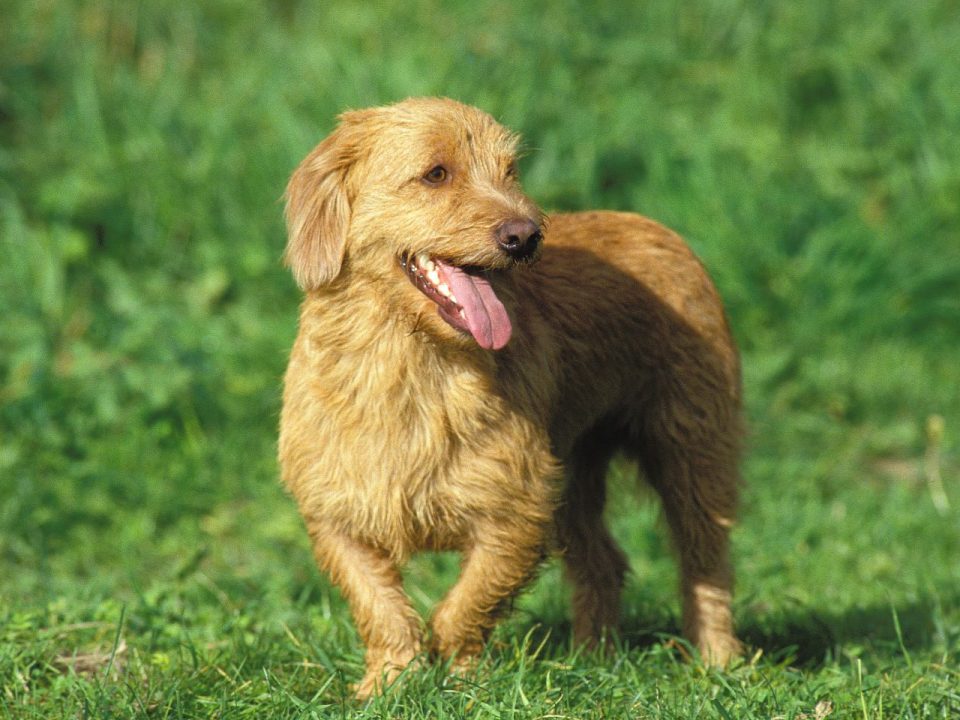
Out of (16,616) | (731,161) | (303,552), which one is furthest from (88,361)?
(731,161)

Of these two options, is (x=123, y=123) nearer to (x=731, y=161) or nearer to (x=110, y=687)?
(x=731, y=161)

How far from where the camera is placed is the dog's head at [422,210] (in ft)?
13.2

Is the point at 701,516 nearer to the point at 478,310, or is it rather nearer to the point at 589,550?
the point at 589,550

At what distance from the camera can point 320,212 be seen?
14.0 feet

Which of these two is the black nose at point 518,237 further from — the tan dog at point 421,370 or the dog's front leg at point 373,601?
the dog's front leg at point 373,601

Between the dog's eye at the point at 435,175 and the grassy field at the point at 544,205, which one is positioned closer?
the dog's eye at the point at 435,175

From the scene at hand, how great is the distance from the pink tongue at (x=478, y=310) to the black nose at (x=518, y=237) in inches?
7.6

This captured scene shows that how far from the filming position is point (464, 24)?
9.19 m

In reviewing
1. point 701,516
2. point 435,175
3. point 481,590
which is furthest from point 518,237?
point 701,516

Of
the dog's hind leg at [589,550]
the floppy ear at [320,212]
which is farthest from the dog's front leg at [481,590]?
the floppy ear at [320,212]

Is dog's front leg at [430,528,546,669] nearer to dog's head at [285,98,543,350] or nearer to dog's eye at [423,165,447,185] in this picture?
dog's head at [285,98,543,350]

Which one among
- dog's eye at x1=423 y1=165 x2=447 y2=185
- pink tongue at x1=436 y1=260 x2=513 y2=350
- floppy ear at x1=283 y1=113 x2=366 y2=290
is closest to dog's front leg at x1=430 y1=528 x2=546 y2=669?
pink tongue at x1=436 y1=260 x2=513 y2=350

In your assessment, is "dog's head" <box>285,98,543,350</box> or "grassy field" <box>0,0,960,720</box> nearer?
"dog's head" <box>285,98,543,350</box>

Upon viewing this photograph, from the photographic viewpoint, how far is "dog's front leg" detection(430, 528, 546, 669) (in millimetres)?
4328
